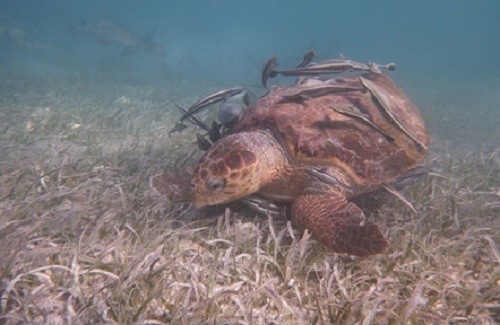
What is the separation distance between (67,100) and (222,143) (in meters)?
10.8

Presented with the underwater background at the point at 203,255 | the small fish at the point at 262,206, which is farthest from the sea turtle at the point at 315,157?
the underwater background at the point at 203,255

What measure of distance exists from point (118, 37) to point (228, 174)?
27973 millimetres

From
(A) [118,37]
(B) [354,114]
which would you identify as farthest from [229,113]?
(A) [118,37]

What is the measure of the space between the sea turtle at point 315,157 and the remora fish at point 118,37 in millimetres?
26167

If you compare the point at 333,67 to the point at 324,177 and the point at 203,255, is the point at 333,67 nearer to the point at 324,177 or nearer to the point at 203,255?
the point at 324,177

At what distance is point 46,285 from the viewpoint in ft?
5.86

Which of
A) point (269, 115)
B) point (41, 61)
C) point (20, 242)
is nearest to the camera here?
point (20, 242)

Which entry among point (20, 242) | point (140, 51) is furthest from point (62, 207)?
point (140, 51)

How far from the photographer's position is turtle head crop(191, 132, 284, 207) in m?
2.44

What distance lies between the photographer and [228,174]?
2424mm

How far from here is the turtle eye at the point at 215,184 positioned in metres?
2.44

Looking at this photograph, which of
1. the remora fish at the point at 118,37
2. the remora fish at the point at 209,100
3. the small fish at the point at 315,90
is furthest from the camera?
the remora fish at the point at 118,37

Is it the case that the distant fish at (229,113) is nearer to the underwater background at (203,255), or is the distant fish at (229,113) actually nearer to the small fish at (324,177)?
the underwater background at (203,255)

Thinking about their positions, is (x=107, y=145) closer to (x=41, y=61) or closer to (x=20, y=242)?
(x=20, y=242)
